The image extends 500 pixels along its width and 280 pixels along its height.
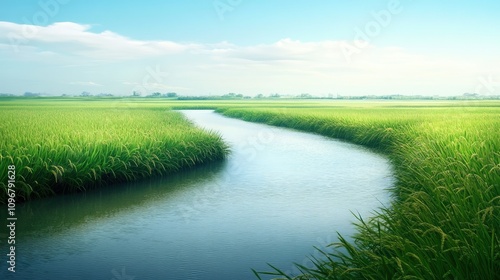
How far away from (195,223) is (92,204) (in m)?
2.07

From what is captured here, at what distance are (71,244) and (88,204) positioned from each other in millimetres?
2057

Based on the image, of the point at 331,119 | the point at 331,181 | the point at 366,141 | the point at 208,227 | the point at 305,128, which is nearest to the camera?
the point at 208,227

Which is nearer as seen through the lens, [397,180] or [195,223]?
[195,223]

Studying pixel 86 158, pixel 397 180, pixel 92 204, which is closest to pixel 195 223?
pixel 92 204

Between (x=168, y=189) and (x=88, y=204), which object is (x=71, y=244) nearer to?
(x=88, y=204)

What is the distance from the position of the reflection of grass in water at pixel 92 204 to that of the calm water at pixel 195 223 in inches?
0.6

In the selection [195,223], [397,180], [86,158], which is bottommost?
[195,223]

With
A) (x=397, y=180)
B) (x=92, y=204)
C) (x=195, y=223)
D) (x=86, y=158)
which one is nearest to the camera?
(x=195, y=223)

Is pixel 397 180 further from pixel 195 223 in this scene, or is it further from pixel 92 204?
pixel 92 204

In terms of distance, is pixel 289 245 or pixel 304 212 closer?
pixel 289 245

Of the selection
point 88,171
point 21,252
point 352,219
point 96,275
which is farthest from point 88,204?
point 352,219

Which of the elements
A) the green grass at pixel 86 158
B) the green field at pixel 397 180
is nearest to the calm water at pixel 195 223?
the green grass at pixel 86 158

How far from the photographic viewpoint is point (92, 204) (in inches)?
301

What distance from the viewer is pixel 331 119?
908 inches
